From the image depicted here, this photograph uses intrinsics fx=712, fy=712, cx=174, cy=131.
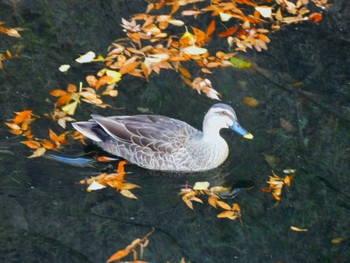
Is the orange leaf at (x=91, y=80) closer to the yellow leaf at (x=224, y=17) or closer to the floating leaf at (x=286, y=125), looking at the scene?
the yellow leaf at (x=224, y=17)

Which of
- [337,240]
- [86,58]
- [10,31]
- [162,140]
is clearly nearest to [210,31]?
[86,58]

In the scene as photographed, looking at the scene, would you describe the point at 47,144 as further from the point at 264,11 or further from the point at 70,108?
the point at 264,11

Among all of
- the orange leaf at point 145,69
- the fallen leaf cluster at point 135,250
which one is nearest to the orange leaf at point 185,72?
the orange leaf at point 145,69

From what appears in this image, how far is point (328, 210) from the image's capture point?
7.95 meters

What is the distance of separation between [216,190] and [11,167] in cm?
235

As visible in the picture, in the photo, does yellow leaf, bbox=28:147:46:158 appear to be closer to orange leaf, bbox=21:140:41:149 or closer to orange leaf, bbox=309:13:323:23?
orange leaf, bbox=21:140:41:149

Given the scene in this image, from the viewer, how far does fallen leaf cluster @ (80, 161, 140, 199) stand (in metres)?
7.95

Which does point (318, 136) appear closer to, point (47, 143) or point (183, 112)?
point (183, 112)

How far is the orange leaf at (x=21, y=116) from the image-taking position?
860 cm

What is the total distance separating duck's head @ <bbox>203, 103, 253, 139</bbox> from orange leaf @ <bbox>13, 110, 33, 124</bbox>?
85.5 inches

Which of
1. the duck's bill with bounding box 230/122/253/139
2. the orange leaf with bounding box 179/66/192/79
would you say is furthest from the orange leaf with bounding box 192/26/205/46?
the duck's bill with bounding box 230/122/253/139

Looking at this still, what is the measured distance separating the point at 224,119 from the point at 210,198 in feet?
3.13

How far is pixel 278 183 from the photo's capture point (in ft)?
27.0

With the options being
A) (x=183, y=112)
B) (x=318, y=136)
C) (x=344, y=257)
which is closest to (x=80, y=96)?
(x=183, y=112)
